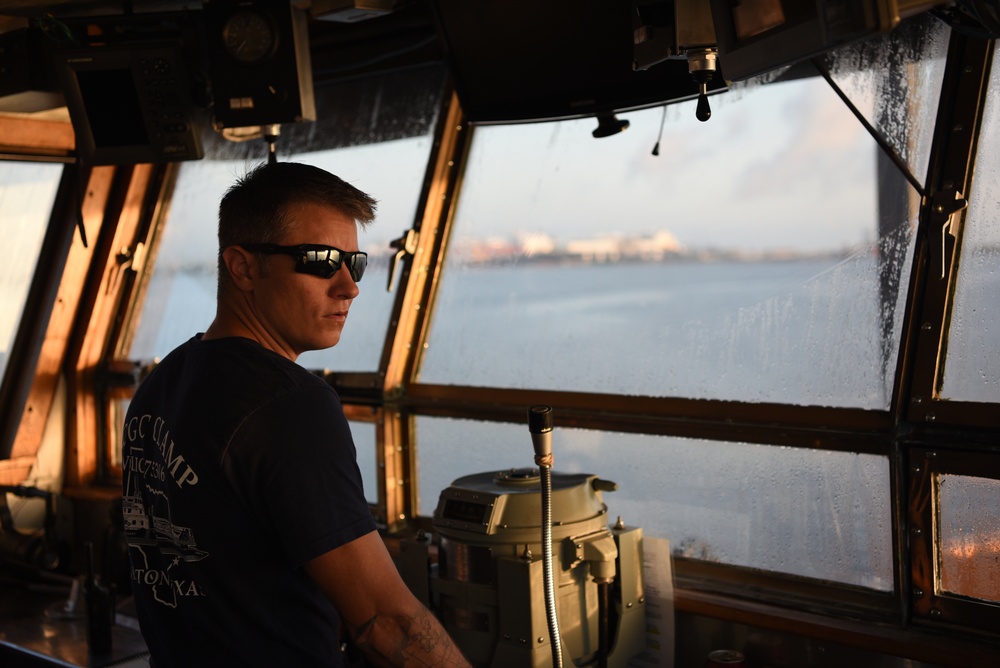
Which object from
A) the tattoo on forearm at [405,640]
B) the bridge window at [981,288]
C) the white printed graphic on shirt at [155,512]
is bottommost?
the tattoo on forearm at [405,640]

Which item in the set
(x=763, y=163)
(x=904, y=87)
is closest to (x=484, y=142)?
(x=763, y=163)

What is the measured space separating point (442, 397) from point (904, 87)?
1.60 metres

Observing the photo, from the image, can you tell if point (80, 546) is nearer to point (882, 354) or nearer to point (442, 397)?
point (442, 397)

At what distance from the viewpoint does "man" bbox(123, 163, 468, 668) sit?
4.85ft

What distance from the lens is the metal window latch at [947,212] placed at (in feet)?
7.30

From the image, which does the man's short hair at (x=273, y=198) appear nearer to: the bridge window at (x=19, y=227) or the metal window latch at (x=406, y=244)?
→ the metal window latch at (x=406, y=244)

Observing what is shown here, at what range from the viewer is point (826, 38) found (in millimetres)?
1486

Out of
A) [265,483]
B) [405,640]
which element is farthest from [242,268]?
[405,640]

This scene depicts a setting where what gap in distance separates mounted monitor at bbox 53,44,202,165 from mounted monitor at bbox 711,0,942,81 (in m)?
1.78

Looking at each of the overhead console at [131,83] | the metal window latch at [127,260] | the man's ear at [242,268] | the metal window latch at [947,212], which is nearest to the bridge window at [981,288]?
the metal window latch at [947,212]

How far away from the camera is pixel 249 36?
271 centimetres

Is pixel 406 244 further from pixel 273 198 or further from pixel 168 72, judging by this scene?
pixel 273 198

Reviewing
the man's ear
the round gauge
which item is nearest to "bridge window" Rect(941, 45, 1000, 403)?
the man's ear

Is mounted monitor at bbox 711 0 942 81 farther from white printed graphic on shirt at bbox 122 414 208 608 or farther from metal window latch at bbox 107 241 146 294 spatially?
metal window latch at bbox 107 241 146 294
